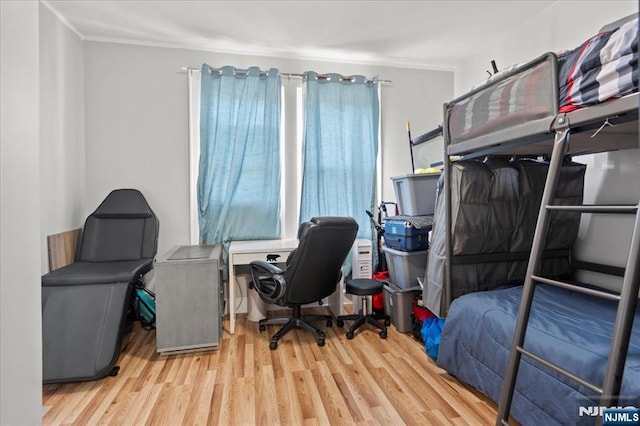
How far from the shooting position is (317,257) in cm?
239

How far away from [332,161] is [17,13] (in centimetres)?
257

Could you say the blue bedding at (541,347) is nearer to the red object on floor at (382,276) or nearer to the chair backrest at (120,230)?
the red object on floor at (382,276)

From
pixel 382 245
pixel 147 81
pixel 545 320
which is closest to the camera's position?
pixel 545 320

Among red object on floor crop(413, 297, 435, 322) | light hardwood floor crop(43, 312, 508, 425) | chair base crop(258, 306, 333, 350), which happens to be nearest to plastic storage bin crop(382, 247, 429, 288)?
red object on floor crop(413, 297, 435, 322)

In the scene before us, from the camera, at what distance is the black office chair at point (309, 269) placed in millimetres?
2311

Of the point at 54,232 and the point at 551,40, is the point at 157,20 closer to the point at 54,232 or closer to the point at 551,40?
the point at 54,232

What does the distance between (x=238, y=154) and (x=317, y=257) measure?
1404mm

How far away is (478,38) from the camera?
3068 millimetres

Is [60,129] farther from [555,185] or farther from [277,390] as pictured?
[555,185]

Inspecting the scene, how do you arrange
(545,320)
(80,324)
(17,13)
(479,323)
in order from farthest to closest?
(80,324) < (479,323) < (545,320) < (17,13)

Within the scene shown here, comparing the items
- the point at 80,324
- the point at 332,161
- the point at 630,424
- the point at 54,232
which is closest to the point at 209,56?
the point at 332,161

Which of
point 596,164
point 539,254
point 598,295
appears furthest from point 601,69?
point 596,164

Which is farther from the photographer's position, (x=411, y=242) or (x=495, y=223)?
(x=411, y=242)

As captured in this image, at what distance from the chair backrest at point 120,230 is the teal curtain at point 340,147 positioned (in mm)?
1435
